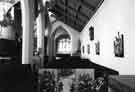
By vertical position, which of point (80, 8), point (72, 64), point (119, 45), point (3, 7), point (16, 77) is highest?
point (80, 8)

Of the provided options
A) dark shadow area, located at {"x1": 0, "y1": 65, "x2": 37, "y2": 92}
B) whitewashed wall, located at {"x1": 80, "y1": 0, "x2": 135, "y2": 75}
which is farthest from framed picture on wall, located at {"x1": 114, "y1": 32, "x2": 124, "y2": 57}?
dark shadow area, located at {"x1": 0, "y1": 65, "x2": 37, "y2": 92}

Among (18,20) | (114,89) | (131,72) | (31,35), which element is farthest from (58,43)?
(114,89)

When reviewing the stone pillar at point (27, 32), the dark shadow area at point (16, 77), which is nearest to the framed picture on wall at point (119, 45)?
the dark shadow area at point (16, 77)

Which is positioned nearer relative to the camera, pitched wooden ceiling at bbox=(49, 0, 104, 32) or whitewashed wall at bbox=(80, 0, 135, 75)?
whitewashed wall at bbox=(80, 0, 135, 75)

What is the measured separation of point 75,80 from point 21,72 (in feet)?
10.4

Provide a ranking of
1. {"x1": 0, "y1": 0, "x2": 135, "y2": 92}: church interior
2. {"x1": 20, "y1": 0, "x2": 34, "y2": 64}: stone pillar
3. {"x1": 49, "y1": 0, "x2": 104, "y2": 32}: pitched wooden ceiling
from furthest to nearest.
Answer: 1. {"x1": 49, "y1": 0, "x2": 104, "y2": 32}: pitched wooden ceiling
2. {"x1": 20, "y1": 0, "x2": 34, "y2": 64}: stone pillar
3. {"x1": 0, "y1": 0, "x2": 135, "y2": 92}: church interior

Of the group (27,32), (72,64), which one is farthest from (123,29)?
(27,32)

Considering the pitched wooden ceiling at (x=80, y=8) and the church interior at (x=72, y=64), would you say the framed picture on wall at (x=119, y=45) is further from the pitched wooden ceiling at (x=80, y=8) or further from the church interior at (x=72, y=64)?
the pitched wooden ceiling at (x=80, y=8)

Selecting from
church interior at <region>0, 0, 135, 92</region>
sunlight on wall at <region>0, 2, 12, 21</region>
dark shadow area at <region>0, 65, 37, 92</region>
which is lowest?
dark shadow area at <region>0, 65, 37, 92</region>

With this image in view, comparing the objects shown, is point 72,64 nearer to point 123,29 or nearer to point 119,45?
point 119,45

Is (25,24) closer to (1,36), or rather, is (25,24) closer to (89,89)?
(1,36)

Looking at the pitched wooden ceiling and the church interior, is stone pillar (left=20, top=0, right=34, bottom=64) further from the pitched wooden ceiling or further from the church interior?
the pitched wooden ceiling

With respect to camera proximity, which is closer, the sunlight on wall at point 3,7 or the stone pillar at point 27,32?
the stone pillar at point 27,32

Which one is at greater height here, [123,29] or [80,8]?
[80,8]
